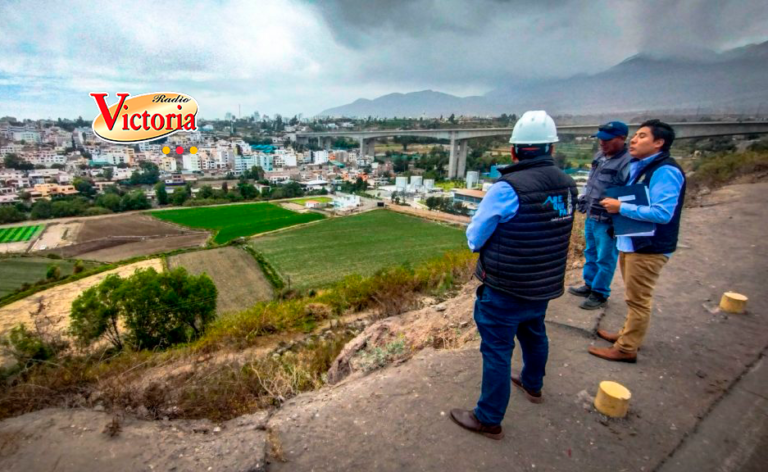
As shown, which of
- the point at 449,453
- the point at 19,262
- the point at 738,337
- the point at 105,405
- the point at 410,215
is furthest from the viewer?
the point at 410,215

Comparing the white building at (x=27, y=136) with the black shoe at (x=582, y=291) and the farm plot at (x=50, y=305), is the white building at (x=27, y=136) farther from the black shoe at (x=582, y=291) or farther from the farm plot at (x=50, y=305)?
the black shoe at (x=582, y=291)

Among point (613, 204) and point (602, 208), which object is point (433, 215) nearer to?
point (602, 208)

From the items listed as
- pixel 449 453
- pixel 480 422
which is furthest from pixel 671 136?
pixel 449 453

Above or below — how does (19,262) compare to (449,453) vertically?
below

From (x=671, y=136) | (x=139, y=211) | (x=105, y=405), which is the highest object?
→ (x=671, y=136)

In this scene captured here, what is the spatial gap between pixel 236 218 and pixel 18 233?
14.8 meters

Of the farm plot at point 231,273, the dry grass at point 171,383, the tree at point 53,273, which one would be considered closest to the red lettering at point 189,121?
the farm plot at point 231,273

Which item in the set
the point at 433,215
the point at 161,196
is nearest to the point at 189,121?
the point at 433,215

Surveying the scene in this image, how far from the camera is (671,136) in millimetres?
2533

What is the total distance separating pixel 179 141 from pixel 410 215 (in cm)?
4578

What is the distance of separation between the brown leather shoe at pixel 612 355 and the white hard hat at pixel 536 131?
6.19 ft

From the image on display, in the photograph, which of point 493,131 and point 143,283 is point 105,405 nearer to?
point 143,283

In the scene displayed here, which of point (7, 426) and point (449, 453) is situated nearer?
point (449, 453)

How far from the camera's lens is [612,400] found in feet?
7.11
